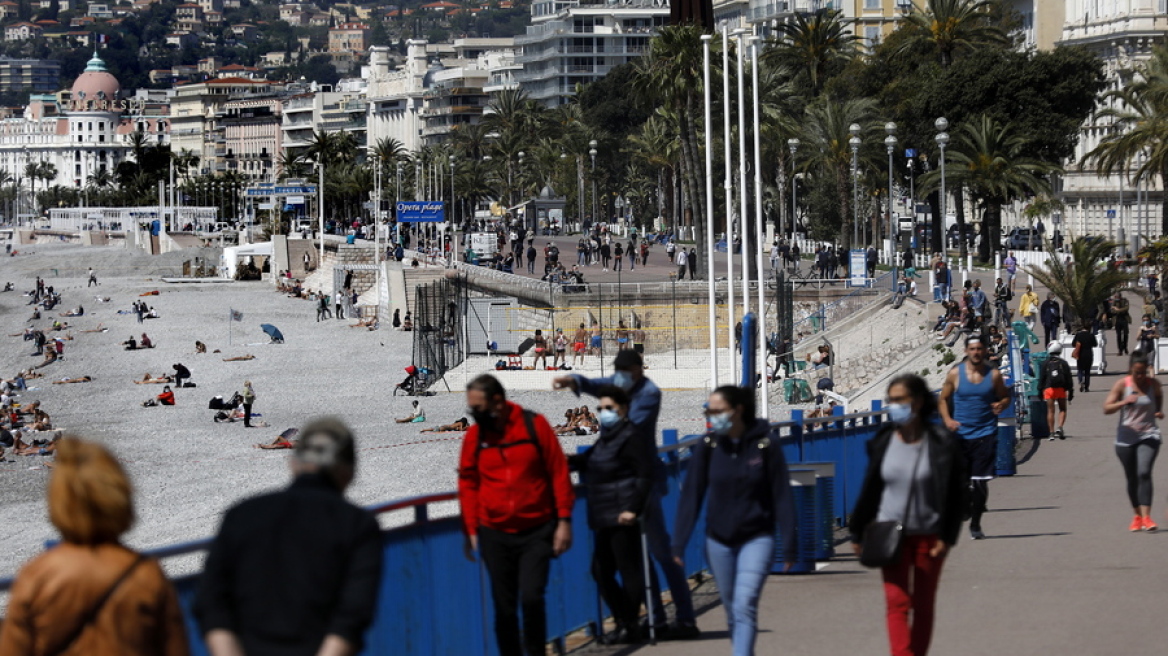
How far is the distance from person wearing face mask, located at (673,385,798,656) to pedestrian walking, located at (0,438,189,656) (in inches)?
129

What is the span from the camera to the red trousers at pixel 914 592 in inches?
275

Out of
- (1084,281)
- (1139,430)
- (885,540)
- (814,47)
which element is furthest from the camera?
(814,47)

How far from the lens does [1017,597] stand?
9.47 m

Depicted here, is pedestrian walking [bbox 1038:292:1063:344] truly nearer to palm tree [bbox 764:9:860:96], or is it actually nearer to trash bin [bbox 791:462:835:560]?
trash bin [bbox 791:462:835:560]

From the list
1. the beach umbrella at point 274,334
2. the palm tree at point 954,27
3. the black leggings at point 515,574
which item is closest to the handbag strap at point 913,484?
the black leggings at point 515,574

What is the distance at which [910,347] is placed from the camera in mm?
33438

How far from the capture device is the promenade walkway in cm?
831

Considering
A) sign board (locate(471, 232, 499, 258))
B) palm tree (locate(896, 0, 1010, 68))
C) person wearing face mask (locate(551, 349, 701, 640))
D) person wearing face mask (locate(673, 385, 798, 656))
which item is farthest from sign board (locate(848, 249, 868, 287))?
person wearing face mask (locate(673, 385, 798, 656))

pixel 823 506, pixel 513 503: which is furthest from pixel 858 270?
pixel 513 503

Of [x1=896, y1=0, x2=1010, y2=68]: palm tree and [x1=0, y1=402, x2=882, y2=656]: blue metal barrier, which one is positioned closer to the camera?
[x1=0, y1=402, x2=882, y2=656]: blue metal barrier

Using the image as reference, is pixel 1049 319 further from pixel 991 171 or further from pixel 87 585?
pixel 87 585

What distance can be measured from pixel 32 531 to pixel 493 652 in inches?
654

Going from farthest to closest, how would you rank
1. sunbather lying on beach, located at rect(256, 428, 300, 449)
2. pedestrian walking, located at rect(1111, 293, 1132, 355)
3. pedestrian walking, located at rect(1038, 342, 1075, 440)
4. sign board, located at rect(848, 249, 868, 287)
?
1. sign board, located at rect(848, 249, 868, 287)
2. pedestrian walking, located at rect(1111, 293, 1132, 355)
3. sunbather lying on beach, located at rect(256, 428, 300, 449)
4. pedestrian walking, located at rect(1038, 342, 1075, 440)

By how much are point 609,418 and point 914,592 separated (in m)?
1.57
